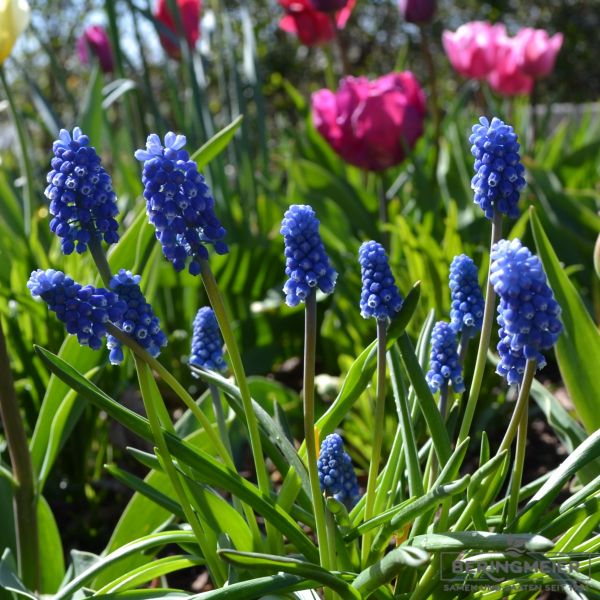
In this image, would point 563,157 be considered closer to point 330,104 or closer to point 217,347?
point 330,104

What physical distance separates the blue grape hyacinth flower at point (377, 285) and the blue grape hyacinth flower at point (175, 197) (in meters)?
0.15

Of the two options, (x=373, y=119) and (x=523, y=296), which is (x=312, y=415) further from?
(x=373, y=119)

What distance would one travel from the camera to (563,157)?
9.16 ft

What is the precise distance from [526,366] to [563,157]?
2.18m

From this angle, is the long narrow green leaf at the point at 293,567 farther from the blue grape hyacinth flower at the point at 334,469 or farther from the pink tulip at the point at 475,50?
the pink tulip at the point at 475,50

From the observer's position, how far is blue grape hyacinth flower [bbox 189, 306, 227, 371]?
1008 mm

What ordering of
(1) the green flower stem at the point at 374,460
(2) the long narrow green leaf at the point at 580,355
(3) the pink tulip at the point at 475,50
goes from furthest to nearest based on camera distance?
(3) the pink tulip at the point at 475,50
(2) the long narrow green leaf at the point at 580,355
(1) the green flower stem at the point at 374,460

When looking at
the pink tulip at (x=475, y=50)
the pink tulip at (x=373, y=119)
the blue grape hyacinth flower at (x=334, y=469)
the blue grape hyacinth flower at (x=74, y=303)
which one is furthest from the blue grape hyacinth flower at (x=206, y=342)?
the pink tulip at (x=475, y=50)

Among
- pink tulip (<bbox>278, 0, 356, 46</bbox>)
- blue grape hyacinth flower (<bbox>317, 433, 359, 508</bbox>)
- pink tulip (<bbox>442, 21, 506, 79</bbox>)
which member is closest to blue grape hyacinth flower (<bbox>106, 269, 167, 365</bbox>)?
blue grape hyacinth flower (<bbox>317, 433, 359, 508</bbox>)

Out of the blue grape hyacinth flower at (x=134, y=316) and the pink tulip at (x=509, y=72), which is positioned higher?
the pink tulip at (x=509, y=72)

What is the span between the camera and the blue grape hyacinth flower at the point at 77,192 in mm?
772

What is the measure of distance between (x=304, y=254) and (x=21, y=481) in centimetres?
59

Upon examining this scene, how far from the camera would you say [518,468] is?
86 centimetres

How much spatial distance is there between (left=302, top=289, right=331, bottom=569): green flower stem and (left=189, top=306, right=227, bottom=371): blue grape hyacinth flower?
209mm
